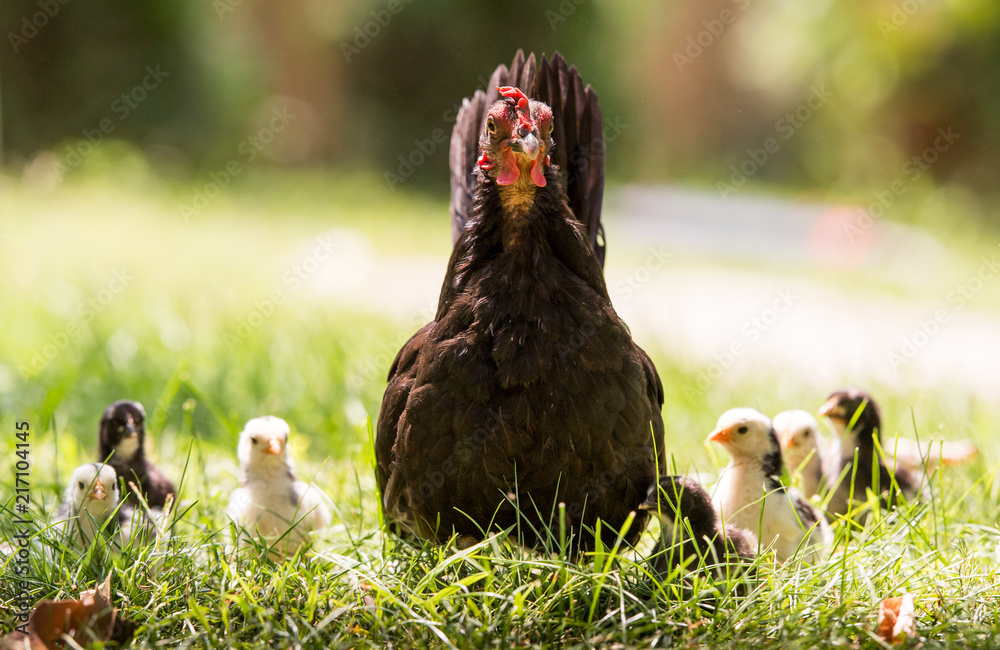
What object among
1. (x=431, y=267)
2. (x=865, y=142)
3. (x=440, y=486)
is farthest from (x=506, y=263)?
(x=865, y=142)

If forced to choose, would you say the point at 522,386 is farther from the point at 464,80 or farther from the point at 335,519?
the point at 464,80

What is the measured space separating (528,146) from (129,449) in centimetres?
172

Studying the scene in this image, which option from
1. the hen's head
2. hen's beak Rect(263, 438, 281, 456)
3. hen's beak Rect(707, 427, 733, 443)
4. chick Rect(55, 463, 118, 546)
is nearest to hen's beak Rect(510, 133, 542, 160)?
the hen's head

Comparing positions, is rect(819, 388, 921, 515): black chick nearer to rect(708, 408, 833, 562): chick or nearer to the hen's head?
rect(708, 408, 833, 562): chick

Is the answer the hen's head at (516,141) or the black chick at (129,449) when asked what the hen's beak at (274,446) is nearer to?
the black chick at (129,449)

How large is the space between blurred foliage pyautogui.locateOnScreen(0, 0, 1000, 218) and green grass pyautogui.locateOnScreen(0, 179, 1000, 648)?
5.30 m

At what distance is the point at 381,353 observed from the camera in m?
5.03

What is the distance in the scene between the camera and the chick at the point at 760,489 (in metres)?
2.94

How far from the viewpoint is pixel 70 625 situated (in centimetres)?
220

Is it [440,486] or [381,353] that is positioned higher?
[381,353]

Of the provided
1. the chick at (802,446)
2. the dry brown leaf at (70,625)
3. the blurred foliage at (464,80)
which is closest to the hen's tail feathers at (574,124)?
the chick at (802,446)

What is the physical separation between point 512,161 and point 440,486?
0.87 m

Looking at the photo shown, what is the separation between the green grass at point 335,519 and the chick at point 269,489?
3.5 inches

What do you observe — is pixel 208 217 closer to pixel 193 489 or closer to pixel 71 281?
pixel 71 281
